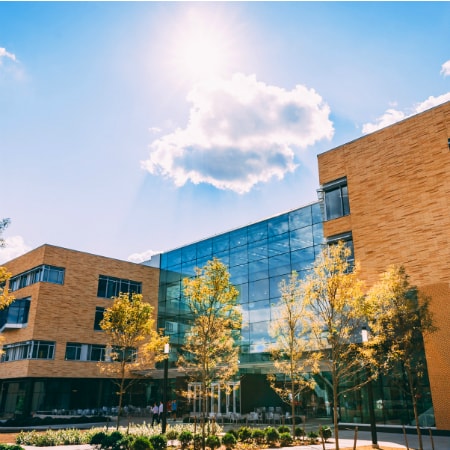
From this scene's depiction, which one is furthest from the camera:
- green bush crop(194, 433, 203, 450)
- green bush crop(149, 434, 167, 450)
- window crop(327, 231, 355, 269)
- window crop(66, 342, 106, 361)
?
window crop(66, 342, 106, 361)

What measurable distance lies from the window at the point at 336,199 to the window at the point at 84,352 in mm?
25396

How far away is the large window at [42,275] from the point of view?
128ft

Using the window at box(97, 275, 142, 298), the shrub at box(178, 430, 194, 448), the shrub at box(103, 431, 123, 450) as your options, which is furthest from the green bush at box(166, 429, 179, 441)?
the window at box(97, 275, 142, 298)

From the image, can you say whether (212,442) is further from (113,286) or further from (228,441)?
(113,286)

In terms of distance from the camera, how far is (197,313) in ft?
64.2

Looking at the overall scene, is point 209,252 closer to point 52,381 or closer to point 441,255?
point 52,381

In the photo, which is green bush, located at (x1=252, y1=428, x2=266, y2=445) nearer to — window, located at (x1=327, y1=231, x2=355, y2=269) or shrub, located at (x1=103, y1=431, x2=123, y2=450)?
shrub, located at (x1=103, y1=431, x2=123, y2=450)

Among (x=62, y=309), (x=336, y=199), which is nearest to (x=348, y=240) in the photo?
(x=336, y=199)

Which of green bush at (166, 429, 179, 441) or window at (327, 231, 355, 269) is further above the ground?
window at (327, 231, 355, 269)

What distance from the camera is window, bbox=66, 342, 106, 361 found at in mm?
38903

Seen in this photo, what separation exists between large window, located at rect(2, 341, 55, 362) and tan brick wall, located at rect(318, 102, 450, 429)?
84.4 ft

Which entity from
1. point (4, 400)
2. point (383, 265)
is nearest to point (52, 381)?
point (4, 400)

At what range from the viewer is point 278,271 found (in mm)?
33844

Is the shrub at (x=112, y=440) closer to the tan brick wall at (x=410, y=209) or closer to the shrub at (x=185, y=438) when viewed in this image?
the shrub at (x=185, y=438)
